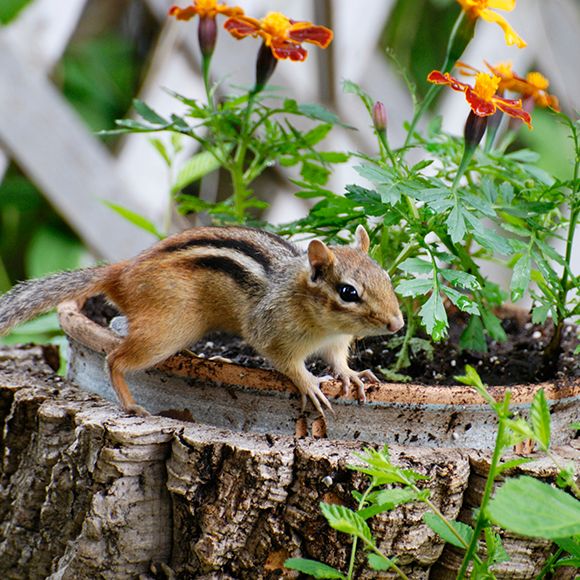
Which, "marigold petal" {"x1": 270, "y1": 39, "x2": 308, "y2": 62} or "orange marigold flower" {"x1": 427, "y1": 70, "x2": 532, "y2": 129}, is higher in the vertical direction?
"orange marigold flower" {"x1": 427, "y1": 70, "x2": 532, "y2": 129}

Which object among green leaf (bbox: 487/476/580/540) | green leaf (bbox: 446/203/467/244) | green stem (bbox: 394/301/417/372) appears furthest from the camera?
green stem (bbox: 394/301/417/372)

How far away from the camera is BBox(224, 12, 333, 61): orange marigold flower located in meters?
1.75

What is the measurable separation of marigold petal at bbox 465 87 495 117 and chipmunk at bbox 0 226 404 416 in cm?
30

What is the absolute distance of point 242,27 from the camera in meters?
1.78

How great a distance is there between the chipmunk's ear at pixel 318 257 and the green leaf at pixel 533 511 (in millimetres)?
611

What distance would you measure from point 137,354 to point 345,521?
0.57 m

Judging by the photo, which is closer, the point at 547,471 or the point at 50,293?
the point at 547,471

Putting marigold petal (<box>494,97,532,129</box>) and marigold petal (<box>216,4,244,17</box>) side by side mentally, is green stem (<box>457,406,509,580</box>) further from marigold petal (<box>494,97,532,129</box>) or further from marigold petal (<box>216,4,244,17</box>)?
marigold petal (<box>216,4,244,17</box>)

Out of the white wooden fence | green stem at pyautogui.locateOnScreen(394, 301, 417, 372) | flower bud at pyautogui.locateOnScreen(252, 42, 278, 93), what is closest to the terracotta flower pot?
green stem at pyautogui.locateOnScreen(394, 301, 417, 372)

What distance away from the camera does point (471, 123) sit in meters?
1.59

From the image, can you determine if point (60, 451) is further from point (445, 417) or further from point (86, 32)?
point (86, 32)

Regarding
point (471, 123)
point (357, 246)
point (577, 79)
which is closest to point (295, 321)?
point (357, 246)

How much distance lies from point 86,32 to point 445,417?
293 cm

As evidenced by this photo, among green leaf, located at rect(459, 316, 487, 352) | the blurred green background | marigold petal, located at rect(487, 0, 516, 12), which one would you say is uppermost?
marigold petal, located at rect(487, 0, 516, 12)
